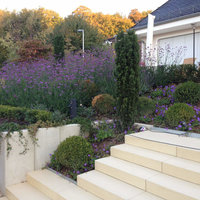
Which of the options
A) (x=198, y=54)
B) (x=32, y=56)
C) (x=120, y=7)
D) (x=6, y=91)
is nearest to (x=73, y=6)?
(x=120, y=7)

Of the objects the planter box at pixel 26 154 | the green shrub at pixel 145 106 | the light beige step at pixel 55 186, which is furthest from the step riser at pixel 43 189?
the green shrub at pixel 145 106

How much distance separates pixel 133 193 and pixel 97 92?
371cm

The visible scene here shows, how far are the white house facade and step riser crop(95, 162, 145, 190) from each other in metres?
6.10

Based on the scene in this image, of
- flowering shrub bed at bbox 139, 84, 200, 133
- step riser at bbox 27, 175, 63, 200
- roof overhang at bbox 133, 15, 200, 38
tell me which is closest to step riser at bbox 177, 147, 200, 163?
flowering shrub bed at bbox 139, 84, 200, 133

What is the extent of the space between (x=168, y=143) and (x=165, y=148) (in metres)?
0.09

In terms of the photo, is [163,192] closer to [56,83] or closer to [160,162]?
[160,162]

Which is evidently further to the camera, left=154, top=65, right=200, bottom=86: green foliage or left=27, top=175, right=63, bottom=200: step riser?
left=154, top=65, right=200, bottom=86: green foliage

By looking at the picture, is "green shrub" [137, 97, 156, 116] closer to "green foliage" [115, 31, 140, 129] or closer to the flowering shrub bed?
the flowering shrub bed

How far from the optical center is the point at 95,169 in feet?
12.0

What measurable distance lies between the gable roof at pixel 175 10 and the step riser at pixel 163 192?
25.4 feet

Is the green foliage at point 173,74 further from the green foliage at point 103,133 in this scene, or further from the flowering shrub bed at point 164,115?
the green foliage at point 103,133

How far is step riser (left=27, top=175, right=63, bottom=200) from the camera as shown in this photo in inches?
129

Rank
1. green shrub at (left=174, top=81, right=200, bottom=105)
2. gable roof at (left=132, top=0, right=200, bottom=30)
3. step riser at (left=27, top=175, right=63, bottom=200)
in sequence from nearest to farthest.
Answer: step riser at (left=27, top=175, right=63, bottom=200)
green shrub at (left=174, top=81, right=200, bottom=105)
gable roof at (left=132, top=0, right=200, bottom=30)

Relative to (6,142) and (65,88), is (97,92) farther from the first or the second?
(6,142)
